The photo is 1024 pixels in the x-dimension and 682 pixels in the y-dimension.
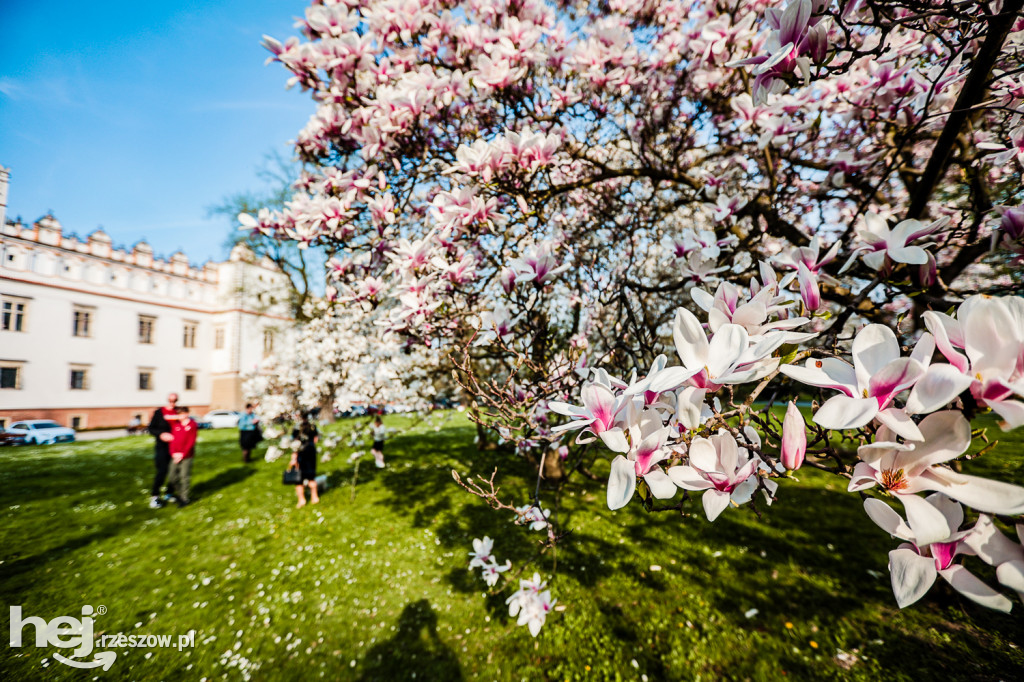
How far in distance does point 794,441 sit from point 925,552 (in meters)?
0.34

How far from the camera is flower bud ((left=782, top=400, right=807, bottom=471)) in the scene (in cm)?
79

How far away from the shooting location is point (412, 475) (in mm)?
8711

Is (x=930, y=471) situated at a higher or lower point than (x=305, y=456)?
higher

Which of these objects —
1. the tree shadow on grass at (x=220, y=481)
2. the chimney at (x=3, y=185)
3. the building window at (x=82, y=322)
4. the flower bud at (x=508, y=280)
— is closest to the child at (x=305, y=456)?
the tree shadow on grass at (x=220, y=481)

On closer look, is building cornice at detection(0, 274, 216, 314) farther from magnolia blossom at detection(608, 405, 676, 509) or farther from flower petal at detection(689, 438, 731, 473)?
flower petal at detection(689, 438, 731, 473)

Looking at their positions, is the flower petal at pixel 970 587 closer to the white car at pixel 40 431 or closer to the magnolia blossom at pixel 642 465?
the magnolia blossom at pixel 642 465

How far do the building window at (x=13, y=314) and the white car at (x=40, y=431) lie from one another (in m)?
4.61

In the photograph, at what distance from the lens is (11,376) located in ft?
60.5

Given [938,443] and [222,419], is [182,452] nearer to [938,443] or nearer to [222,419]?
[938,443]

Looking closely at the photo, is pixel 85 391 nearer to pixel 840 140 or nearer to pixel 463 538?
pixel 463 538

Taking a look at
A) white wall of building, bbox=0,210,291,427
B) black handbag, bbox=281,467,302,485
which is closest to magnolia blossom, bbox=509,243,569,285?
black handbag, bbox=281,467,302,485

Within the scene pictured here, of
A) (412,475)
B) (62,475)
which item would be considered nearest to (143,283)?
(62,475)

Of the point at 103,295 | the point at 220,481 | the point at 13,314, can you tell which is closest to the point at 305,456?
the point at 220,481

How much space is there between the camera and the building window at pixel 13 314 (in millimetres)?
18172
